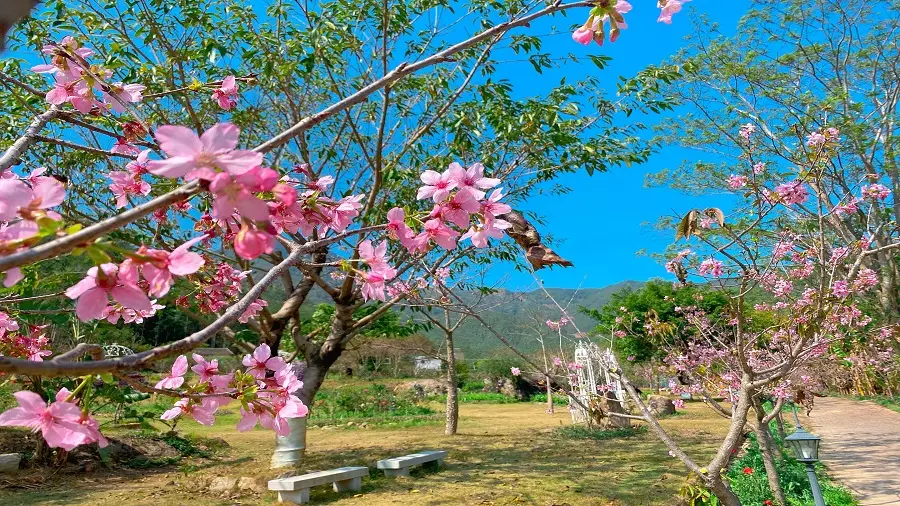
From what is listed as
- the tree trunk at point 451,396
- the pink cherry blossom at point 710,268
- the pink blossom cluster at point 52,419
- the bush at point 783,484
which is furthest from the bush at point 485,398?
the pink blossom cluster at point 52,419

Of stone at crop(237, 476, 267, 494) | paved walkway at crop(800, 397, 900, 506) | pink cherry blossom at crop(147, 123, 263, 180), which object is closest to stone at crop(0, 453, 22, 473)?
stone at crop(237, 476, 267, 494)

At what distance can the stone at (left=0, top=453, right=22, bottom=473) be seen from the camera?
21.0 ft

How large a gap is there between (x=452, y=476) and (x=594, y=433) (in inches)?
195

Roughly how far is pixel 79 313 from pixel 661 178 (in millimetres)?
13881

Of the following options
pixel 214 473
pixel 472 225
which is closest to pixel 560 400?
pixel 214 473

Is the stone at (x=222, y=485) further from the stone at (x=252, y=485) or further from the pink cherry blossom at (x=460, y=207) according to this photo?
the pink cherry blossom at (x=460, y=207)

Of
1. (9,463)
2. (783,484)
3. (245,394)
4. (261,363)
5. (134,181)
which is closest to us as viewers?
(245,394)

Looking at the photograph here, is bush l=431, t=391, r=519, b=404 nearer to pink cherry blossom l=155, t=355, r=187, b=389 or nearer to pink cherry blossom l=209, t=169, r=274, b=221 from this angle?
pink cherry blossom l=155, t=355, r=187, b=389

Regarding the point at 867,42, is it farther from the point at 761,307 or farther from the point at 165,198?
the point at 165,198

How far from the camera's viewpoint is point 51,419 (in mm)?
772

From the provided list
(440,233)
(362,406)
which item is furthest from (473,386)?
(440,233)

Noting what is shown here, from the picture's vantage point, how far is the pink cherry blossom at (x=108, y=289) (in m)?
0.65

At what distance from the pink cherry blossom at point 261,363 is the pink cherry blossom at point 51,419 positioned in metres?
0.38

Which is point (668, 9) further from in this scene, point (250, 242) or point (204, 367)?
point (204, 367)
